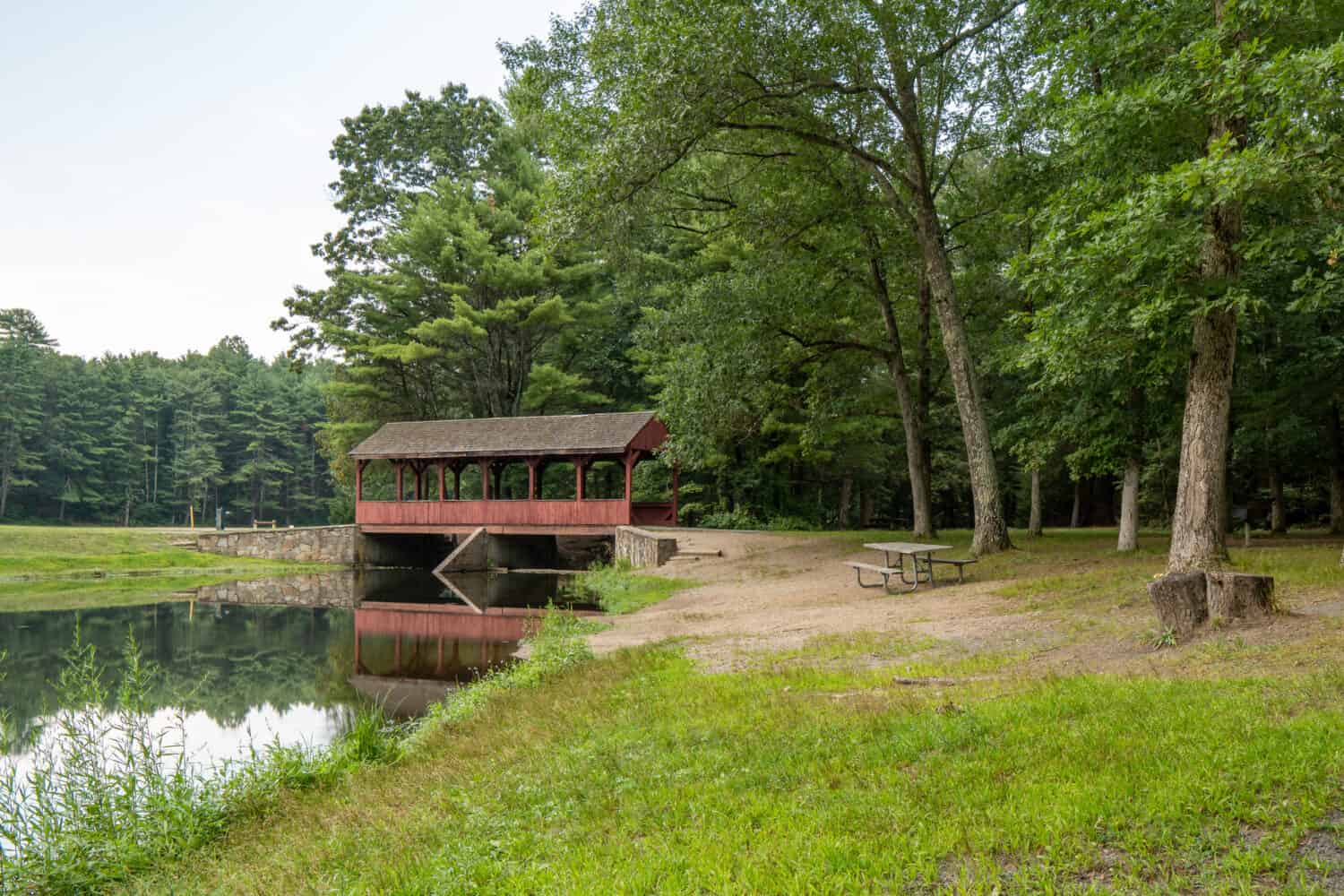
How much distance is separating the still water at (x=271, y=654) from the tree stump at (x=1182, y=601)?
7.63 m

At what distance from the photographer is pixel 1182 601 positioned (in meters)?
6.88

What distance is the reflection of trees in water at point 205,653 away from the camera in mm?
10891

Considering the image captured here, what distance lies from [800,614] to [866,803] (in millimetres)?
7764

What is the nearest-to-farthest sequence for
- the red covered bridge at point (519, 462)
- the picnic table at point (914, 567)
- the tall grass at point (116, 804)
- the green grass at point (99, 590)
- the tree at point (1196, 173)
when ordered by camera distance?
the tall grass at point (116, 804)
the tree at point (1196, 173)
the picnic table at point (914, 567)
the green grass at point (99, 590)
the red covered bridge at point (519, 462)

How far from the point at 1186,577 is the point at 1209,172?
3.64m

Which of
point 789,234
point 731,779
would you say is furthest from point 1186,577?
point 789,234

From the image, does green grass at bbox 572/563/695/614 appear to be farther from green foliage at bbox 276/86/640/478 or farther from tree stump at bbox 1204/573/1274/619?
green foliage at bbox 276/86/640/478

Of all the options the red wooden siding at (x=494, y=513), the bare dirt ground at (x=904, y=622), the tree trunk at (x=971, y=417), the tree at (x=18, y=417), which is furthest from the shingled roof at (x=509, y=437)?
the tree at (x=18, y=417)

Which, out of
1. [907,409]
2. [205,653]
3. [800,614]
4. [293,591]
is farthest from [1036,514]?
[293,591]

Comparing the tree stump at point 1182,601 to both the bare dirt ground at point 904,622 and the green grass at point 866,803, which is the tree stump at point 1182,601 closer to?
the bare dirt ground at point 904,622

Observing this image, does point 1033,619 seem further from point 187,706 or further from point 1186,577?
point 187,706

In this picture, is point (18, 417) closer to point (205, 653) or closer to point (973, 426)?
point (205, 653)

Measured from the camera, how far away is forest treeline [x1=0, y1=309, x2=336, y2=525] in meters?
53.6

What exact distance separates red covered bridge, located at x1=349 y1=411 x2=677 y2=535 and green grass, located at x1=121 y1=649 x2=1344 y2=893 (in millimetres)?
20855
